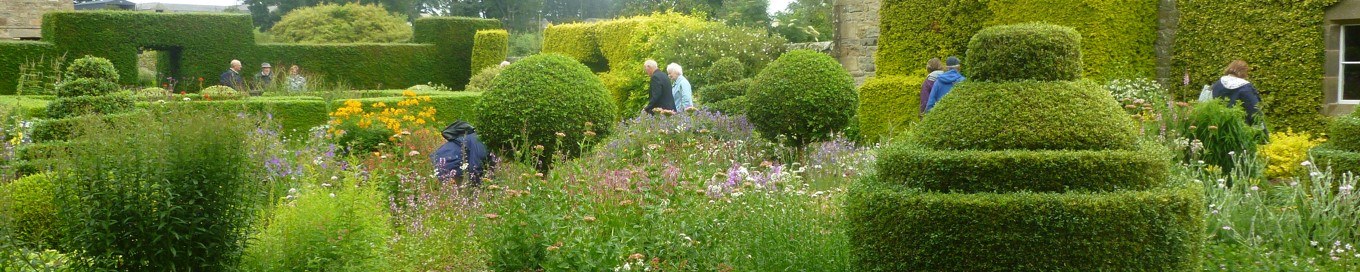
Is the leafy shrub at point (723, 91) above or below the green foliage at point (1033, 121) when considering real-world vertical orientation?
below

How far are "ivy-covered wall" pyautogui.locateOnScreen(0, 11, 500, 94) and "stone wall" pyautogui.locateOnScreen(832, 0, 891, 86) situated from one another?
37.8ft

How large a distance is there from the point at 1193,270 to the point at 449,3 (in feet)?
143

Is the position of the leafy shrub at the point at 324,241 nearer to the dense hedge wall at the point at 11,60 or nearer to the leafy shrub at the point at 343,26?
the dense hedge wall at the point at 11,60

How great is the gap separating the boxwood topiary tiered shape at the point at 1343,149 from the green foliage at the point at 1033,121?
119 inches

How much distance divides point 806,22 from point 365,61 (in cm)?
1117

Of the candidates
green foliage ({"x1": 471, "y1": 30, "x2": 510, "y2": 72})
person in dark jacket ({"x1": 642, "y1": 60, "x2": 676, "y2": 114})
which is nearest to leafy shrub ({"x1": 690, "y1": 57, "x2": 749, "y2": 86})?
person in dark jacket ({"x1": 642, "y1": 60, "x2": 676, "y2": 114})

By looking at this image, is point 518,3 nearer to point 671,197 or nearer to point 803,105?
point 803,105

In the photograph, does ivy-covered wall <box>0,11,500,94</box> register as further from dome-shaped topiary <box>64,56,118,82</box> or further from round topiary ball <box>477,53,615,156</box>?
round topiary ball <box>477,53,615,156</box>

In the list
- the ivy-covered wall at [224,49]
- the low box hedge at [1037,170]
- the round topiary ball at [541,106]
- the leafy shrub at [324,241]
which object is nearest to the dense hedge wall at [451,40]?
the ivy-covered wall at [224,49]

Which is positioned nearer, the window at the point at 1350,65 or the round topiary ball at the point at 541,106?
the round topiary ball at the point at 541,106

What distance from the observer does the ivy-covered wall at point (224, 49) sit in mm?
19453

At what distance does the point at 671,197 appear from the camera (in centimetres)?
530

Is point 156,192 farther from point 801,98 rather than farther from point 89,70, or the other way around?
point 801,98

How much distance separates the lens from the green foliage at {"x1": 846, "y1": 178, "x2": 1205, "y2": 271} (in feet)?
13.3
